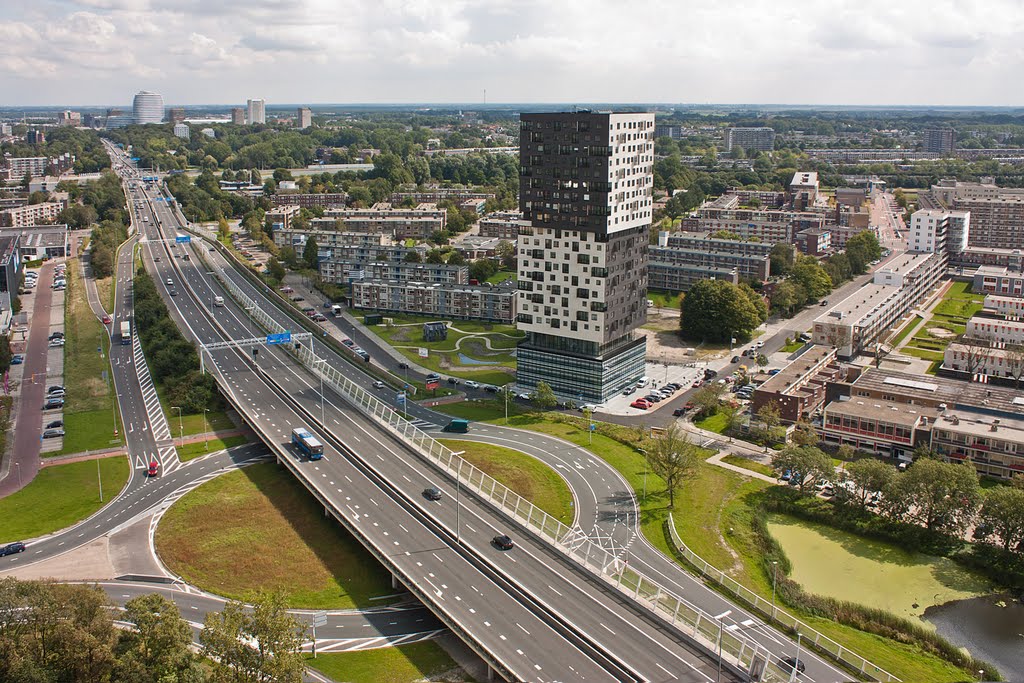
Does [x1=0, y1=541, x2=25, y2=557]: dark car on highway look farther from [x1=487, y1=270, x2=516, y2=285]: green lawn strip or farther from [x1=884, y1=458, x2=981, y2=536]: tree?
[x1=487, y1=270, x2=516, y2=285]: green lawn strip

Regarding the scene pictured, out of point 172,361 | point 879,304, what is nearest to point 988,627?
point 879,304

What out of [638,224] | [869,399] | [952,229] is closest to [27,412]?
[638,224]

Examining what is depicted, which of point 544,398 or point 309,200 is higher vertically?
point 309,200

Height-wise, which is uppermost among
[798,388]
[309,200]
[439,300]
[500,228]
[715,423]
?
[309,200]

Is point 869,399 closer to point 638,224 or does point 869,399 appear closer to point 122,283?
point 638,224

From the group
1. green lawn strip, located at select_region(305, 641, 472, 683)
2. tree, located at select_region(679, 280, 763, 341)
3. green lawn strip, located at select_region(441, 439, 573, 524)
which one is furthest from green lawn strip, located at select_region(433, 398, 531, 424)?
green lawn strip, located at select_region(305, 641, 472, 683)

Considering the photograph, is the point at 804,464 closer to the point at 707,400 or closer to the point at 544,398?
the point at 707,400
